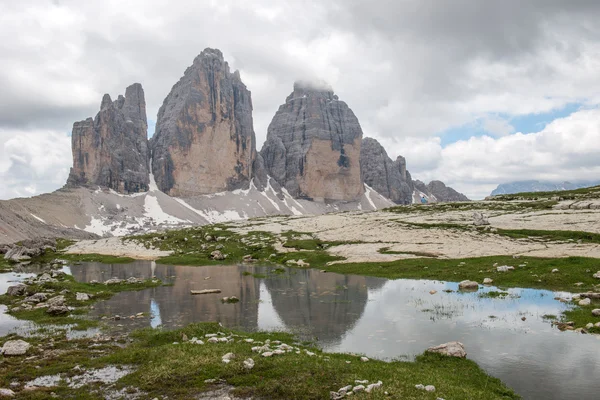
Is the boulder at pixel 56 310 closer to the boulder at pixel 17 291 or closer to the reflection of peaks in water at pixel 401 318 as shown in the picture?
the reflection of peaks in water at pixel 401 318

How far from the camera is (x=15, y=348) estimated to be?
19.2 m

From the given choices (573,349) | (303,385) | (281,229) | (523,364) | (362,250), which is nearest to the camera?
(303,385)

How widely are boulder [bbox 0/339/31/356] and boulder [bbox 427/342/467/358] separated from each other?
65.9ft

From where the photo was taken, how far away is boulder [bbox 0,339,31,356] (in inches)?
745

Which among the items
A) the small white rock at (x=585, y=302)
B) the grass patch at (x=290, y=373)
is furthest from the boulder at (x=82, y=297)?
the small white rock at (x=585, y=302)

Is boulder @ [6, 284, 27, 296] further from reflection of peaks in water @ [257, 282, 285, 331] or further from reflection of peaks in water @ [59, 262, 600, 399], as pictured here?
reflection of peaks in water @ [257, 282, 285, 331]

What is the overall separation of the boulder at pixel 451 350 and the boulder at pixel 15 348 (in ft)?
65.9

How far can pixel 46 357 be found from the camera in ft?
61.6

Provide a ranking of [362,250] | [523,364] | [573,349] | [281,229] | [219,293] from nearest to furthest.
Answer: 1. [523,364]
2. [573,349]
3. [219,293]
4. [362,250]
5. [281,229]

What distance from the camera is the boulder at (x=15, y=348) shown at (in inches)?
745

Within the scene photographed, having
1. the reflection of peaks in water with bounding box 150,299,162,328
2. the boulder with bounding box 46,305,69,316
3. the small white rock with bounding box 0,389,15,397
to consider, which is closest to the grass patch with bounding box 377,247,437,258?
the reflection of peaks in water with bounding box 150,299,162,328

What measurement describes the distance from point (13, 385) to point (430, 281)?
36.3 meters

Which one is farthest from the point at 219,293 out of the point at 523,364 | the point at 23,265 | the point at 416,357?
the point at 23,265

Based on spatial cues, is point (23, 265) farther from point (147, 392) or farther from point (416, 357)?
point (416, 357)
